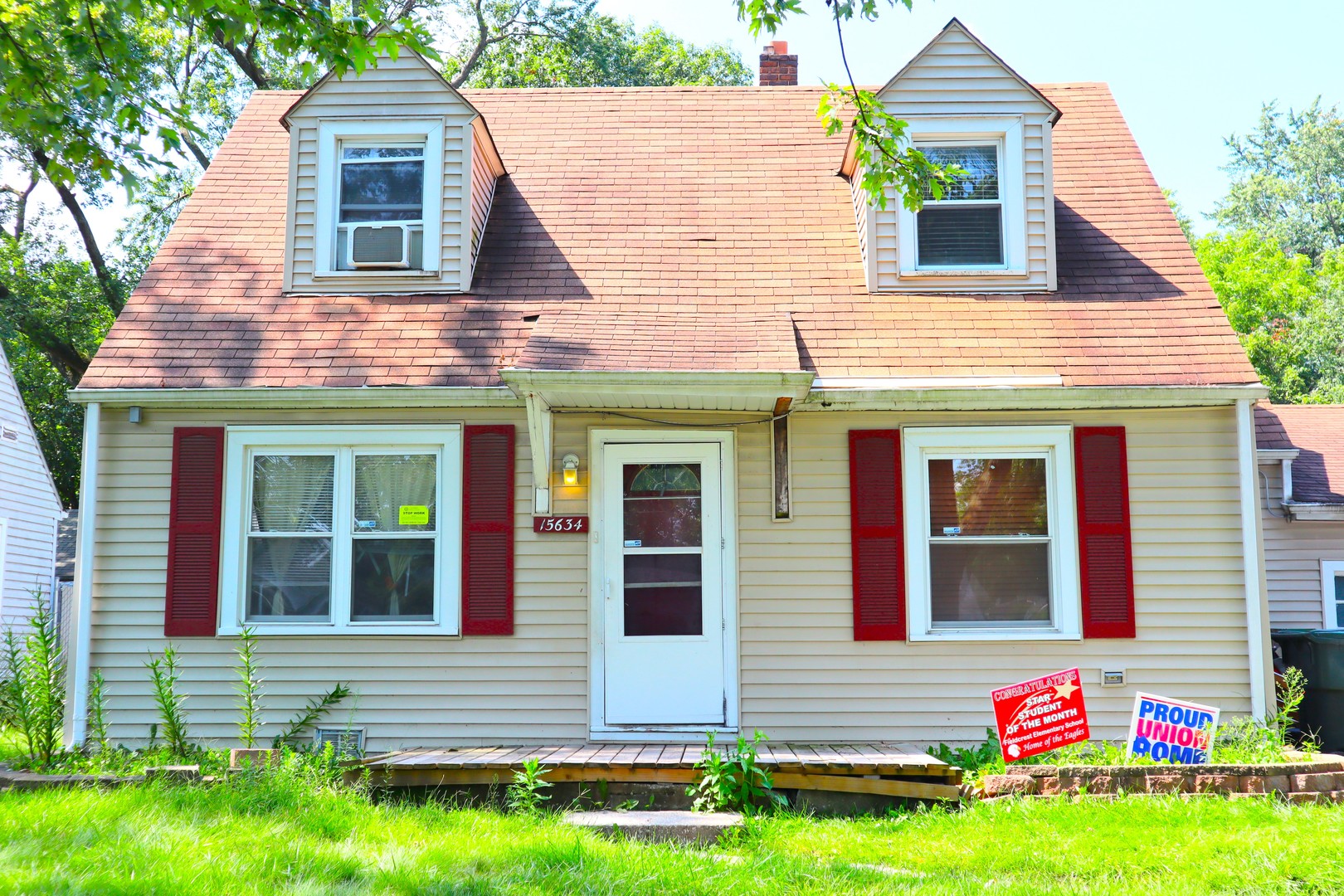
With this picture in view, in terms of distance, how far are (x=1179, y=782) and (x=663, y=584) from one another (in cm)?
350

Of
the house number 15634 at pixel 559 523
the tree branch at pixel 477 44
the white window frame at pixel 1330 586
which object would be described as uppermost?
the tree branch at pixel 477 44

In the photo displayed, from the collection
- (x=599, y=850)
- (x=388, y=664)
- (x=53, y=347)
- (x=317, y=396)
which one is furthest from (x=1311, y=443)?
(x=53, y=347)

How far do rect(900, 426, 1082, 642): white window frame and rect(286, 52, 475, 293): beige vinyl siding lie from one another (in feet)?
13.2

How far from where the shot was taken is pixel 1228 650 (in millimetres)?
7270

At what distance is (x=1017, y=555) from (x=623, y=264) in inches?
153

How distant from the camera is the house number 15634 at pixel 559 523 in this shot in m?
7.46

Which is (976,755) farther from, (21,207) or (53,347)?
(21,207)

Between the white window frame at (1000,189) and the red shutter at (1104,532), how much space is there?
164 cm

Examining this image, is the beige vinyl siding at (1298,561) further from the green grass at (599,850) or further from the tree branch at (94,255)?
the tree branch at (94,255)

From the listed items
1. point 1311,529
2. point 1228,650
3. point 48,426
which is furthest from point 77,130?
point 48,426

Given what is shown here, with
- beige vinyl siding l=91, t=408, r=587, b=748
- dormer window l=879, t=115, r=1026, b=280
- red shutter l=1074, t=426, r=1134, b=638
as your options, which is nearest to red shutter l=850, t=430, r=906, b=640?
red shutter l=1074, t=426, r=1134, b=638

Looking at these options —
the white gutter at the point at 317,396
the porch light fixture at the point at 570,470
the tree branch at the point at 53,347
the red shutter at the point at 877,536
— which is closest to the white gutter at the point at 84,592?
the white gutter at the point at 317,396

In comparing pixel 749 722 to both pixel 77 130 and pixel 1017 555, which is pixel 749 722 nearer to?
pixel 1017 555

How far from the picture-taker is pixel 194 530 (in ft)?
24.6
